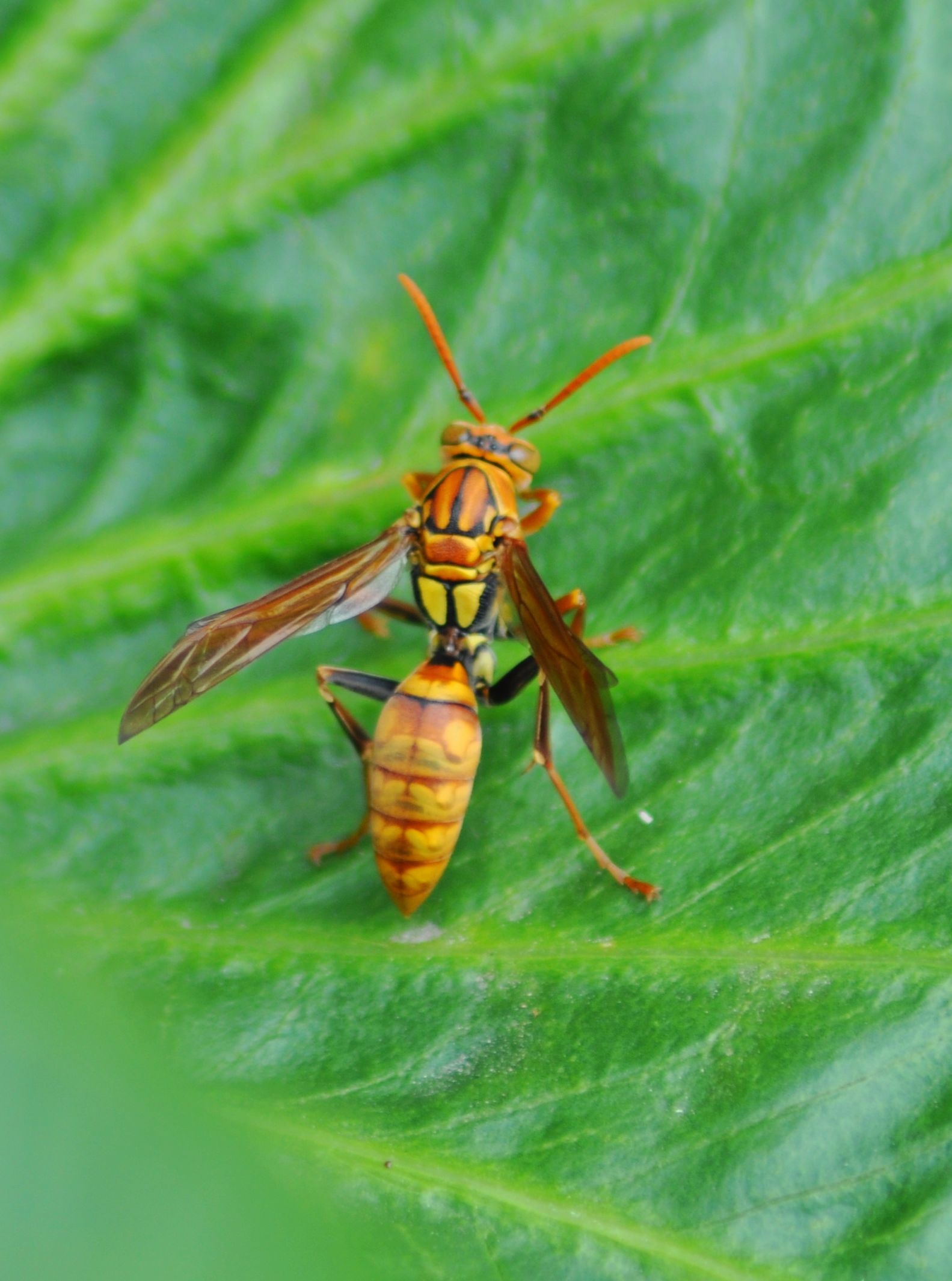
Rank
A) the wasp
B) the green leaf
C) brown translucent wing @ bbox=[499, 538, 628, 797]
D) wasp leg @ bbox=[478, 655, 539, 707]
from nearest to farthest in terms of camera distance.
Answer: the green leaf, brown translucent wing @ bbox=[499, 538, 628, 797], the wasp, wasp leg @ bbox=[478, 655, 539, 707]

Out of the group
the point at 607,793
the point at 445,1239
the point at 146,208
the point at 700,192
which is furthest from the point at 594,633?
the point at 146,208

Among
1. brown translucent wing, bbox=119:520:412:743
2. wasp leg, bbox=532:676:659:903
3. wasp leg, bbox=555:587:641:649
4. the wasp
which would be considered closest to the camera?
wasp leg, bbox=532:676:659:903

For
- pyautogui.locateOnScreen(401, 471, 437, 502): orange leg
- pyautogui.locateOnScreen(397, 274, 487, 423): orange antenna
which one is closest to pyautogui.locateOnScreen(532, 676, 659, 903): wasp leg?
pyautogui.locateOnScreen(401, 471, 437, 502): orange leg

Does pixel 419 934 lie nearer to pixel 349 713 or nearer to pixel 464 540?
pixel 349 713

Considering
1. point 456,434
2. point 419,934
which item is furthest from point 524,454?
point 419,934

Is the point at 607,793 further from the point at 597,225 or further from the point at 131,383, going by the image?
the point at 131,383

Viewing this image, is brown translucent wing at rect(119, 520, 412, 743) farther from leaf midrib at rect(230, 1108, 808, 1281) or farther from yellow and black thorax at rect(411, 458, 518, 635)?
leaf midrib at rect(230, 1108, 808, 1281)

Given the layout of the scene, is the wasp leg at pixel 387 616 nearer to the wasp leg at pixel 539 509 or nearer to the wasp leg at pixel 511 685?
the wasp leg at pixel 511 685
